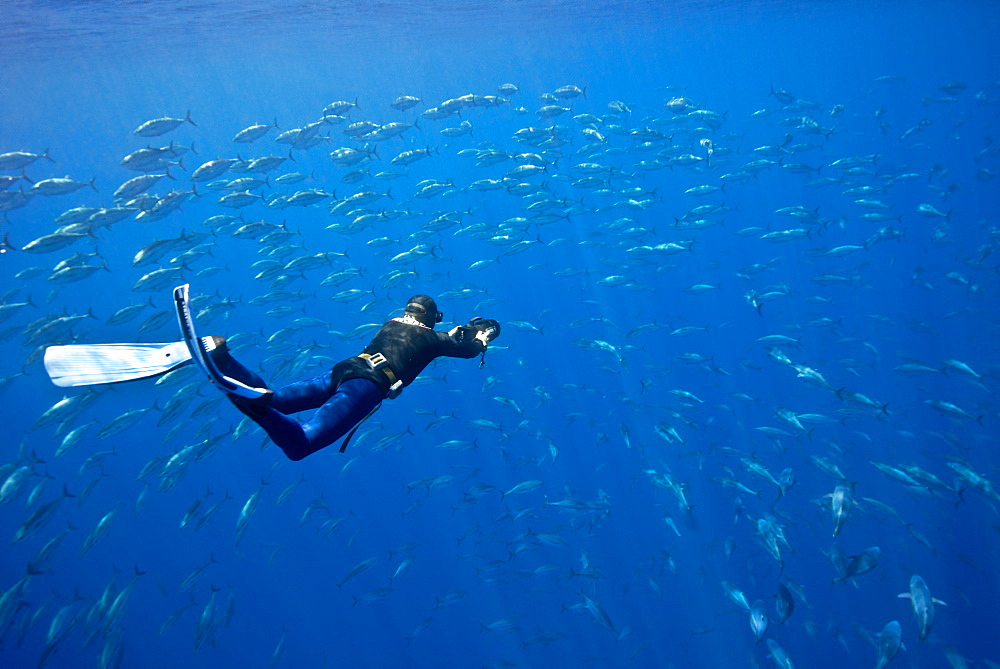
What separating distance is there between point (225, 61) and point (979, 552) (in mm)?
35996

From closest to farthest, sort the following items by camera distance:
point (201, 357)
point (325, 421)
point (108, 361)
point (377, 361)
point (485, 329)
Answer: point (201, 357)
point (108, 361)
point (325, 421)
point (377, 361)
point (485, 329)

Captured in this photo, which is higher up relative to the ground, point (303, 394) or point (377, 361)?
point (377, 361)

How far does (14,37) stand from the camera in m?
16.2

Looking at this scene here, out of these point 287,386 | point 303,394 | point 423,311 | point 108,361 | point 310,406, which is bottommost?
point 310,406

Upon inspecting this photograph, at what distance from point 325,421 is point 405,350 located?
85 centimetres

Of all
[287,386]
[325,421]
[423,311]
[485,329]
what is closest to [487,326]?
[485,329]

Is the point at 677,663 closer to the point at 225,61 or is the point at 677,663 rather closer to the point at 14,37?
the point at 14,37

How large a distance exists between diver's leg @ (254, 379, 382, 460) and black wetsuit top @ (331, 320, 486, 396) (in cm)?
8

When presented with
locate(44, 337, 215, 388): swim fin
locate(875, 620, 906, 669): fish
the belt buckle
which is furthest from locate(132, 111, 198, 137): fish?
locate(875, 620, 906, 669): fish

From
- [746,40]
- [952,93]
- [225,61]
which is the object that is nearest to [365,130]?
[952,93]

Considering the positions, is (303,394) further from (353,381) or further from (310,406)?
(353,381)

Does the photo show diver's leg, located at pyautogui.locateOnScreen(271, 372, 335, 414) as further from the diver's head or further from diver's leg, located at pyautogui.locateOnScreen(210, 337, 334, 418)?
the diver's head

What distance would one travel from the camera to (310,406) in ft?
13.1

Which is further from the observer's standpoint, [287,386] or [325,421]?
[287,386]
